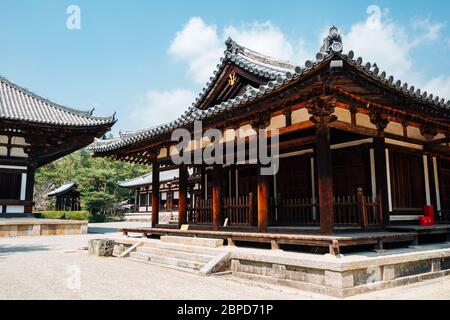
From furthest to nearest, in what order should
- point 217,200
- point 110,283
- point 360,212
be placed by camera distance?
point 217,200
point 360,212
point 110,283

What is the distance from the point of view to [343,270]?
5.89 m

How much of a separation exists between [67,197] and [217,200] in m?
45.3

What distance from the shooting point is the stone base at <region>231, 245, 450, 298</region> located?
6012mm

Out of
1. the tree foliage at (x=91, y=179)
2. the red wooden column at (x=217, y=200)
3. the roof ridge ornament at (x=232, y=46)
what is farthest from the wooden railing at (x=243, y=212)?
the tree foliage at (x=91, y=179)

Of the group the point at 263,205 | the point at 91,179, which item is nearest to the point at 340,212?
the point at 263,205

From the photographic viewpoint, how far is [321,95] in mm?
7230

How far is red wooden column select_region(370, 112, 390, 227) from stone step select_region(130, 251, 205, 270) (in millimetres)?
4559

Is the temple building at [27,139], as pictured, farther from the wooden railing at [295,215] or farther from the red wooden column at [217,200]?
the wooden railing at [295,215]

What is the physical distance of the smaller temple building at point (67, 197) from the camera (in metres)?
47.6

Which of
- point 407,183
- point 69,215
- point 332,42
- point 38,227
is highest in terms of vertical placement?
point 332,42

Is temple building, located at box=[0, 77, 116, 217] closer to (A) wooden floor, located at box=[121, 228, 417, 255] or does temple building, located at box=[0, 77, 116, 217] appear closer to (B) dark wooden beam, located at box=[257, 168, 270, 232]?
(A) wooden floor, located at box=[121, 228, 417, 255]

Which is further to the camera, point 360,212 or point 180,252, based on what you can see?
point 180,252

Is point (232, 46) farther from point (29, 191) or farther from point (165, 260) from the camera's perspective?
point (29, 191)

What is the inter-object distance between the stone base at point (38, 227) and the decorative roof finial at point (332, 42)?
Result: 19229 mm
